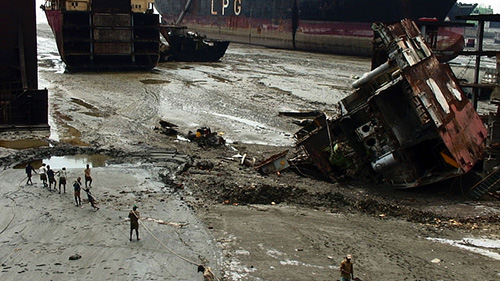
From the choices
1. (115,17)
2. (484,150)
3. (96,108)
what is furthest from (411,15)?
(484,150)

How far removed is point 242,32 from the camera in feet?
208

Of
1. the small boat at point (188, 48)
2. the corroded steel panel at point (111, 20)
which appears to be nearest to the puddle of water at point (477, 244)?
the corroded steel panel at point (111, 20)

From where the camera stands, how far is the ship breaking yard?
9891 millimetres

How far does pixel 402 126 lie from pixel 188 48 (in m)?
32.2

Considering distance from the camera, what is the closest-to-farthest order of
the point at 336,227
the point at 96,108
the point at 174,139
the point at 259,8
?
the point at 336,227, the point at 174,139, the point at 96,108, the point at 259,8

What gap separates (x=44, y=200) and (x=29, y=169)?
1475mm

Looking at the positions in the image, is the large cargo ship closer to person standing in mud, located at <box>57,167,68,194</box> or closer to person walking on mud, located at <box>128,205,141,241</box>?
person standing in mud, located at <box>57,167,68,194</box>

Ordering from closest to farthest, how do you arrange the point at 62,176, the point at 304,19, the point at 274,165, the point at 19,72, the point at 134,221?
the point at 134,221
the point at 62,176
the point at 274,165
the point at 19,72
the point at 304,19

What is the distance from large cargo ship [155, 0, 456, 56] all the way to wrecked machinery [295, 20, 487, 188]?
3245 centimetres

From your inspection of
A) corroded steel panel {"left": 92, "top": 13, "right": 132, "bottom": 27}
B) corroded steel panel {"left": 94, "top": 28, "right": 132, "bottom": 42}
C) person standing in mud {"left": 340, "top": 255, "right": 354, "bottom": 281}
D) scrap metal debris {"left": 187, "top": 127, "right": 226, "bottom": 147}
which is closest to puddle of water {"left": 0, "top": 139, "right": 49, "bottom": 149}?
scrap metal debris {"left": 187, "top": 127, "right": 226, "bottom": 147}

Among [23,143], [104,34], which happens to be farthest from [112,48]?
[23,143]

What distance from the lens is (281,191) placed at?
14008mm

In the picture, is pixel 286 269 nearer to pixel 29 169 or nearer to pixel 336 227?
pixel 336 227

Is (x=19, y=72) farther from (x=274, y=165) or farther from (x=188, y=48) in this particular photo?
(x=188, y=48)
